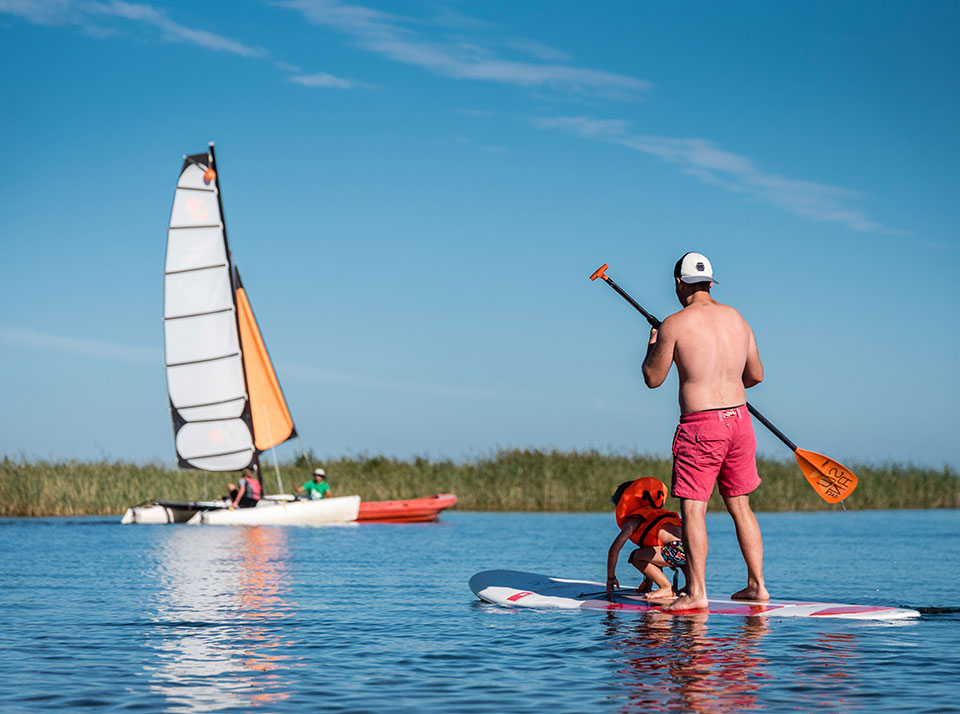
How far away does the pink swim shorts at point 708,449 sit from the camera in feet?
21.4

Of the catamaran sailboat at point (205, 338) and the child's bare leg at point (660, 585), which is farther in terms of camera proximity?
the catamaran sailboat at point (205, 338)

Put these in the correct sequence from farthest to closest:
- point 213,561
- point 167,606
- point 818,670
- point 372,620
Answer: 1. point 213,561
2. point 167,606
3. point 372,620
4. point 818,670

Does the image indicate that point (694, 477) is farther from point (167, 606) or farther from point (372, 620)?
point (167, 606)

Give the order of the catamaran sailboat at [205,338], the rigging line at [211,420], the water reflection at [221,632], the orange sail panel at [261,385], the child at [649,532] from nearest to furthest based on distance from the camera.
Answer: the water reflection at [221,632] → the child at [649,532] → the catamaran sailboat at [205,338] → the rigging line at [211,420] → the orange sail panel at [261,385]

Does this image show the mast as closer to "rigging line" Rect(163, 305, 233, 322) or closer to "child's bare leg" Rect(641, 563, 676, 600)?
"rigging line" Rect(163, 305, 233, 322)

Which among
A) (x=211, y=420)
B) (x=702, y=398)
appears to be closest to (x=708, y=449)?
(x=702, y=398)

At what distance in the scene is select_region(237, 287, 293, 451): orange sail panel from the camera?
24.5m

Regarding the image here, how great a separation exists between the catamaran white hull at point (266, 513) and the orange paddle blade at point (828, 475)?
14.7 meters

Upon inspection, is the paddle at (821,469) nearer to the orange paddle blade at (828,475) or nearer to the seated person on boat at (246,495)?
the orange paddle blade at (828,475)

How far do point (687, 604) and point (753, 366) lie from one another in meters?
1.51

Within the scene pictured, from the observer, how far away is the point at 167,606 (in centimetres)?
789

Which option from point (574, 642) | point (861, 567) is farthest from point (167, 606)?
point (861, 567)

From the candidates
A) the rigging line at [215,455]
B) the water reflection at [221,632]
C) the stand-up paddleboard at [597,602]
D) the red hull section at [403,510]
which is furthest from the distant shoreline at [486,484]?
the stand-up paddleboard at [597,602]

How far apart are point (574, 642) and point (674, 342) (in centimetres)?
186
